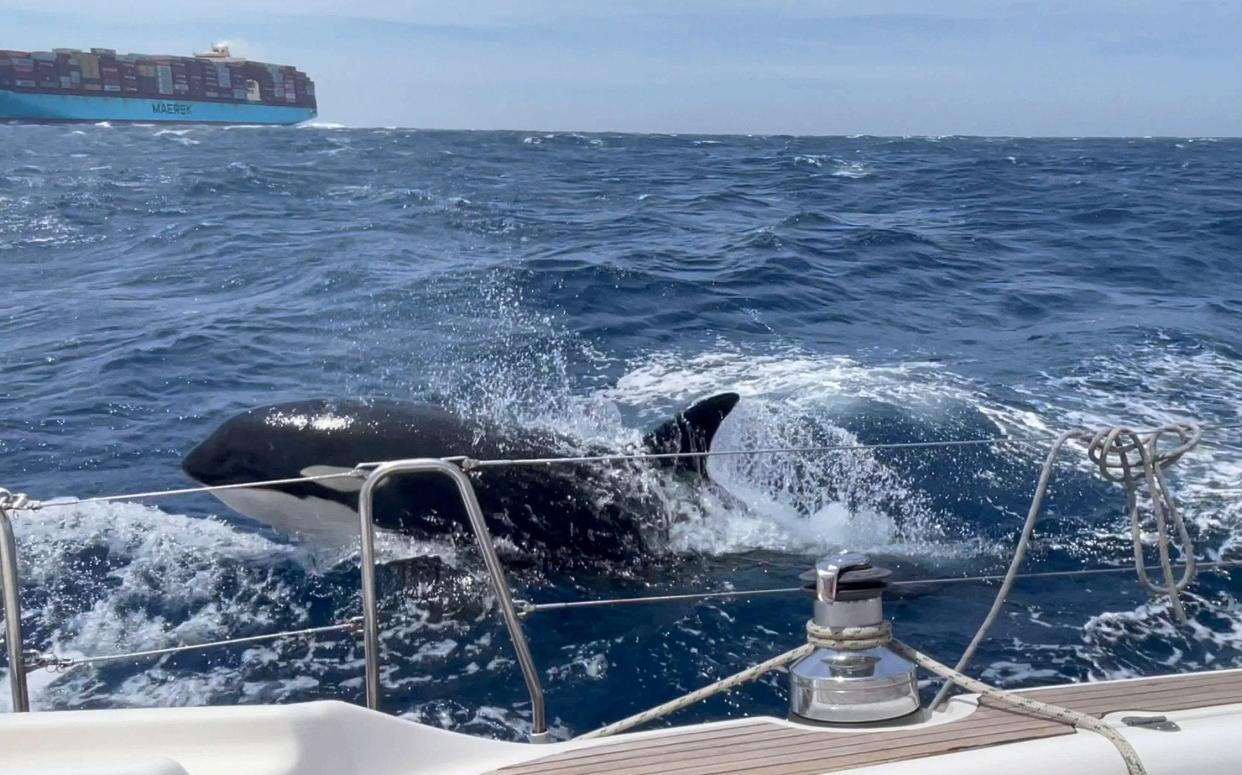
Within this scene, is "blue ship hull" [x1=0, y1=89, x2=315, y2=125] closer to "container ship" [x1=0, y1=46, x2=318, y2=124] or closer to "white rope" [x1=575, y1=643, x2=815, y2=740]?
"container ship" [x1=0, y1=46, x2=318, y2=124]

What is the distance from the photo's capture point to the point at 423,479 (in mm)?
6414

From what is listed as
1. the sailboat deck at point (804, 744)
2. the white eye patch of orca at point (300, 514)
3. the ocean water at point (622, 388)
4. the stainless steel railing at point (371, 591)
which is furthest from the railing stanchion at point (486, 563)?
the white eye patch of orca at point (300, 514)

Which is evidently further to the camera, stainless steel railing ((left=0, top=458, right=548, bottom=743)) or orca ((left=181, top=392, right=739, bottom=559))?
orca ((left=181, top=392, right=739, bottom=559))

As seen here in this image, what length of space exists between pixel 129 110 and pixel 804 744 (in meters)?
96.7

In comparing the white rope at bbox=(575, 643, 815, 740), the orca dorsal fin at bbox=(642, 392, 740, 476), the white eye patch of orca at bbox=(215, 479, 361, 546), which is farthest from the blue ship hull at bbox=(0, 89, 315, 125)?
the white rope at bbox=(575, 643, 815, 740)

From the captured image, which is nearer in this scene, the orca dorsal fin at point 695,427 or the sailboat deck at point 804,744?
the sailboat deck at point 804,744

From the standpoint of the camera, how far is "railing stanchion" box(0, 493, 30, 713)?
3.07 meters

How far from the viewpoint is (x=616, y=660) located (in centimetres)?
554

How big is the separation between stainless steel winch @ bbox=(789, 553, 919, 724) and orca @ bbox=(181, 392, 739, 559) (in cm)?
338

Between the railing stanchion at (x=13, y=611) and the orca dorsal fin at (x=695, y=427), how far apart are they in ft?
12.0

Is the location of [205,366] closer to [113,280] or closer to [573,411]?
[573,411]

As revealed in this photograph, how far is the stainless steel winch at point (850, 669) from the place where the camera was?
277cm

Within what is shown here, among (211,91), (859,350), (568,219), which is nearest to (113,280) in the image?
(568,219)

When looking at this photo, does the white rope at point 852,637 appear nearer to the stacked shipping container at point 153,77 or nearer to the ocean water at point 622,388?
the ocean water at point 622,388
